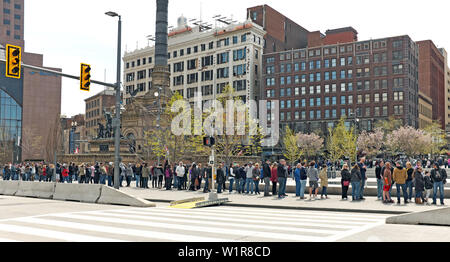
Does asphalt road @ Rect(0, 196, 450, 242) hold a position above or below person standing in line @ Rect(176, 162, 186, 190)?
below

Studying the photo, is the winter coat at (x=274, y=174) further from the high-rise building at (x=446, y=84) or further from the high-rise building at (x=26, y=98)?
the high-rise building at (x=446, y=84)

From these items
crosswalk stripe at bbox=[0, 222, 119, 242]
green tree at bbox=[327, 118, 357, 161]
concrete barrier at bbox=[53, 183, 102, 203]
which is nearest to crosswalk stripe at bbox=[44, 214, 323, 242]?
crosswalk stripe at bbox=[0, 222, 119, 242]

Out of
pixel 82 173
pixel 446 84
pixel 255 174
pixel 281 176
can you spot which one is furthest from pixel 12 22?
pixel 446 84

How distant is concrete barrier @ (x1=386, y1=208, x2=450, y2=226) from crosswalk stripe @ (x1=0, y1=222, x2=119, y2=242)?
25.2 feet

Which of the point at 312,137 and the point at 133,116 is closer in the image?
the point at 133,116

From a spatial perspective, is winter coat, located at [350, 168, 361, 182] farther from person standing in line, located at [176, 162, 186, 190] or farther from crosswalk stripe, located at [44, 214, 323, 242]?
person standing in line, located at [176, 162, 186, 190]

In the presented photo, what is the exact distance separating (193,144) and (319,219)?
1095 inches

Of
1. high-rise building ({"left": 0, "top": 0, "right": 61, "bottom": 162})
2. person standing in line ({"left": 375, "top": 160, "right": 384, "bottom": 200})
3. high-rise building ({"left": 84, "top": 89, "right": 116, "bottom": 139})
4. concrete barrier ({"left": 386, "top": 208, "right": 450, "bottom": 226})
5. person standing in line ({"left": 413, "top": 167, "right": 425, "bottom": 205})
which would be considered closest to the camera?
concrete barrier ({"left": 386, "top": 208, "right": 450, "bottom": 226})

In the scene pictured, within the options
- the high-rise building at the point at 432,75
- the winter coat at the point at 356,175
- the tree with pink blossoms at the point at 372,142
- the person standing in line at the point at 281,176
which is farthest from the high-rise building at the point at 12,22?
the winter coat at the point at 356,175

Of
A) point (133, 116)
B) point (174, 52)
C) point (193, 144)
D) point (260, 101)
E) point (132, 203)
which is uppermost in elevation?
point (174, 52)

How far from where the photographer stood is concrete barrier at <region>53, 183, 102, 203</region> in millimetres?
19516

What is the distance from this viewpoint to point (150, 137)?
47.4m

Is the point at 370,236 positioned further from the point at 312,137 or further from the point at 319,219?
the point at 312,137

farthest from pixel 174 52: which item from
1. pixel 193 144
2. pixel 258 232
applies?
pixel 258 232
